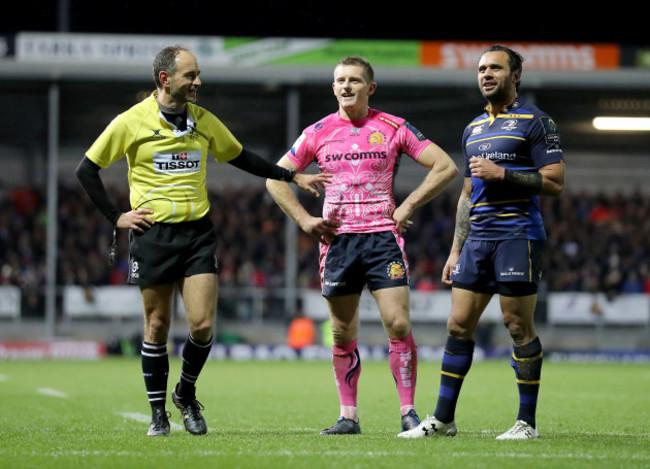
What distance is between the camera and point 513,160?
6.46m

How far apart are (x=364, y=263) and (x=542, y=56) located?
53.1 feet

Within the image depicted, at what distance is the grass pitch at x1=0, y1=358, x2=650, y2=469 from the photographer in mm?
5410

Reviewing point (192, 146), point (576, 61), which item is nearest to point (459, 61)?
point (576, 61)

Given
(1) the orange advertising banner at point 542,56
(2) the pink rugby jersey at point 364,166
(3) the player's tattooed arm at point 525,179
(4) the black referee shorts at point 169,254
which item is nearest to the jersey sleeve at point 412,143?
(2) the pink rugby jersey at point 364,166

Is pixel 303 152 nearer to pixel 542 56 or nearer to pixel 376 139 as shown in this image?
pixel 376 139

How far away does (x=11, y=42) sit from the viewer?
21406 millimetres

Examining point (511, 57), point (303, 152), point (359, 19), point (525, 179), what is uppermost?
point (359, 19)

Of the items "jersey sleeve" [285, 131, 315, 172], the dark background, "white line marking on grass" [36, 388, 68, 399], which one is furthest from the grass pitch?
the dark background

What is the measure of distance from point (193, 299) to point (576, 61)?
17.1 metres

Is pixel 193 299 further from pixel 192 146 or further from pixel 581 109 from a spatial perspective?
pixel 581 109

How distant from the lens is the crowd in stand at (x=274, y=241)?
2330 cm

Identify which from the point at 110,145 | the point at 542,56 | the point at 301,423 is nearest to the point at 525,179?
the point at 110,145

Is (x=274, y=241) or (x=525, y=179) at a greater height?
(x=274, y=241)

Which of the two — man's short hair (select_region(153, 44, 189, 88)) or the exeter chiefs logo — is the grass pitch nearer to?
the exeter chiefs logo
